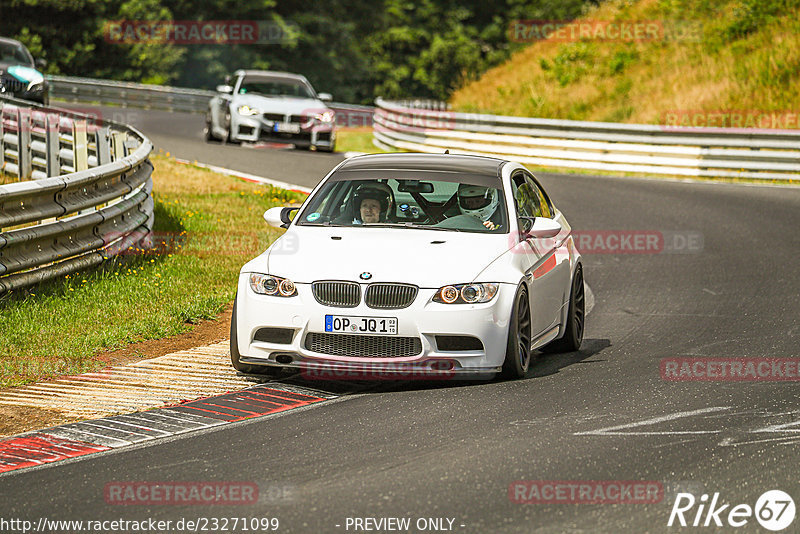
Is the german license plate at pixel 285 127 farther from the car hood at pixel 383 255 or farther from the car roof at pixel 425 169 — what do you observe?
the car hood at pixel 383 255

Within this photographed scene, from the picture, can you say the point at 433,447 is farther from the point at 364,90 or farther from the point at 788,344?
the point at 364,90

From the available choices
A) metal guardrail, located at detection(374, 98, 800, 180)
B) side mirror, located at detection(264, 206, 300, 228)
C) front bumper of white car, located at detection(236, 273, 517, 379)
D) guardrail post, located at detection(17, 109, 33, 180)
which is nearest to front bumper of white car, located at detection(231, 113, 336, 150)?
metal guardrail, located at detection(374, 98, 800, 180)

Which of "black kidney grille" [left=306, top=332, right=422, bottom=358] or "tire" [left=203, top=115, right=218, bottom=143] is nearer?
"black kidney grille" [left=306, top=332, right=422, bottom=358]

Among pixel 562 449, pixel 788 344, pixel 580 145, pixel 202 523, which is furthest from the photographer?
pixel 580 145

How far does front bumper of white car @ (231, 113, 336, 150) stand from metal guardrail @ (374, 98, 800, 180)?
9.74 feet

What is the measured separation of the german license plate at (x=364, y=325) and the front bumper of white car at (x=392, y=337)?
3 cm

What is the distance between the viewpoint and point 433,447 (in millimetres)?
6492

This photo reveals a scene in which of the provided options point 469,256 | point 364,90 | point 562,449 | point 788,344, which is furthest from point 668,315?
point 364,90

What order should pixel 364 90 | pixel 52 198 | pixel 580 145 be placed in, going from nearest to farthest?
pixel 52 198
pixel 580 145
pixel 364 90

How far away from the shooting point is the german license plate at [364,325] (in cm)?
784

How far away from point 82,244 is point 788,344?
620 cm

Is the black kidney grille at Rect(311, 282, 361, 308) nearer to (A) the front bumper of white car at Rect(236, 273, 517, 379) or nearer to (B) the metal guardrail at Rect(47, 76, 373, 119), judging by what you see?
(A) the front bumper of white car at Rect(236, 273, 517, 379)

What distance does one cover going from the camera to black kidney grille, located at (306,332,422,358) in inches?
311

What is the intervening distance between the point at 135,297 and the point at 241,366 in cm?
303
